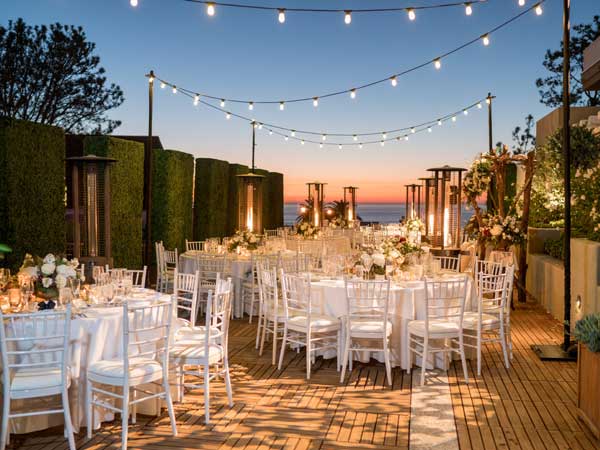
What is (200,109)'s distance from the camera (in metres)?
18.3

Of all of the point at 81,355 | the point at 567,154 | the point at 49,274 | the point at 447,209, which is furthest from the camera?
the point at 447,209

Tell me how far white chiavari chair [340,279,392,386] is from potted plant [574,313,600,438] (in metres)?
1.78

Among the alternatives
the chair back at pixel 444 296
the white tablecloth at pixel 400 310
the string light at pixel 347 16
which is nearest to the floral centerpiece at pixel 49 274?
the white tablecloth at pixel 400 310

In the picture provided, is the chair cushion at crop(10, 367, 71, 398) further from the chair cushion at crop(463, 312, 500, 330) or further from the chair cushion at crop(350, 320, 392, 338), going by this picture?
the chair cushion at crop(463, 312, 500, 330)

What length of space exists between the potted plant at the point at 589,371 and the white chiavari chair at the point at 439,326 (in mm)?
1388

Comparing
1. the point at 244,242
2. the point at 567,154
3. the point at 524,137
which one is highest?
the point at 524,137

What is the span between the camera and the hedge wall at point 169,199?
44.6 ft

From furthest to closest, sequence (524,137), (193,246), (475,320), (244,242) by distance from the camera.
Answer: (524,137) < (193,246) < (244,242) < (475,320)

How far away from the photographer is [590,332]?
14.9 feet

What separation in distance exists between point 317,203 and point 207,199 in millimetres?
4425

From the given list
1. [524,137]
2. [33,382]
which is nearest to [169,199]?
[33,382]

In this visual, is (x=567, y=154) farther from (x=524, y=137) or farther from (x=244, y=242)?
(x=524, y=137)

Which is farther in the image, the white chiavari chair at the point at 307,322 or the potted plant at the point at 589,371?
the white chiavari chair at the point at 307,322

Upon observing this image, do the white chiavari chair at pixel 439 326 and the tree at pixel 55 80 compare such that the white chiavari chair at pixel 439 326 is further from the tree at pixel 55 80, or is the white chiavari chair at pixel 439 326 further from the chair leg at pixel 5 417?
the tree at pixel 55 80
